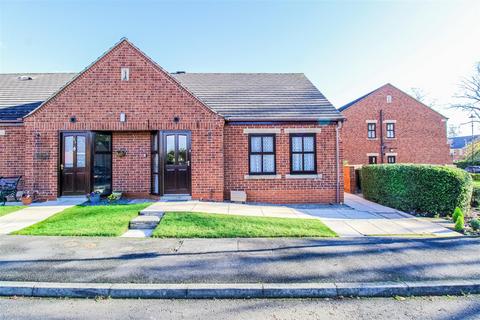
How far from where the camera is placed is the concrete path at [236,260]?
4273mm

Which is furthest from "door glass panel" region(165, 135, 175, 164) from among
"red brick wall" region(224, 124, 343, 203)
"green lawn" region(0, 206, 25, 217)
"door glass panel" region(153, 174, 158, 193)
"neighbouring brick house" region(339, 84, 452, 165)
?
"neighbouring brick house" region(339, 84, 452, 165)

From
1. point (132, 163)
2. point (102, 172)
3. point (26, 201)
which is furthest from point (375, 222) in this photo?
point (26, 201)

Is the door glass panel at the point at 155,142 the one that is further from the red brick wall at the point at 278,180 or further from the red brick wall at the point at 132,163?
the red brick wall at the point at 278,180

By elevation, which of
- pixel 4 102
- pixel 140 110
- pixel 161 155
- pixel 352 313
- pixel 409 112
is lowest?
pixel 352 313

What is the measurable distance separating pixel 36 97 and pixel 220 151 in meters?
9.59

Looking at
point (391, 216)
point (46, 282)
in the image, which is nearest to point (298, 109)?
point (391, 216)

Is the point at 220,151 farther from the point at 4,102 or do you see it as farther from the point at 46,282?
the point at 4,102

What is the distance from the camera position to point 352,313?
347cm

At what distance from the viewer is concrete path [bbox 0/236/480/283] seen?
4273mm

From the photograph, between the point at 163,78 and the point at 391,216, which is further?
the point at 163,78

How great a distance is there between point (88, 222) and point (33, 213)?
107 inches

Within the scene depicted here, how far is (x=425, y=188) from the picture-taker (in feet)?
29.8

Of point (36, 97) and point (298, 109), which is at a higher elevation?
point (36, 97)

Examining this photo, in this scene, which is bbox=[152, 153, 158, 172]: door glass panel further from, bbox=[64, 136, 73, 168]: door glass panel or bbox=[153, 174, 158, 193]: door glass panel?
bbox=[64, 136, 73, 168]: door glass panel
